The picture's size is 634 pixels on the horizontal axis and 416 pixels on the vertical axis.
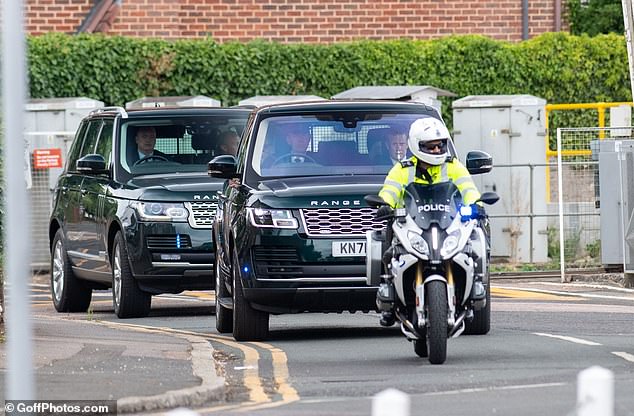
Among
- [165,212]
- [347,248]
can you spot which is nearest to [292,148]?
[347,248]

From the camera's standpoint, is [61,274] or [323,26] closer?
[61,274]

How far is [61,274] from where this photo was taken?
59.5 feet

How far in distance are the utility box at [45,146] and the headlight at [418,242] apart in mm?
11970

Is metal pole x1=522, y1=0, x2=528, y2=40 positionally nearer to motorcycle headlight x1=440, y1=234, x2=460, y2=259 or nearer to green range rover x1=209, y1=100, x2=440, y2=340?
green range rover x1=209, y1=100, x2=440, y2=340

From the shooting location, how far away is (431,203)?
38.9ft

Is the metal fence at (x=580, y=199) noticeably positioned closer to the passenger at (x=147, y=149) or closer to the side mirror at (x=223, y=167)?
the passenger at (x=147, y=149)

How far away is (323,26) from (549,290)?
31.8 feet

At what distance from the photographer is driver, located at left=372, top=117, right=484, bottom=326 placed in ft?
38.9

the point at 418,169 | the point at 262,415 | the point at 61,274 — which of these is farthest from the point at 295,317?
the point at 262,415

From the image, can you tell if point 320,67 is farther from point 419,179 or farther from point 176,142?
point 419,179

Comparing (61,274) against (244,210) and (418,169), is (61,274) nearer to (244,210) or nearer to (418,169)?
(244,210)

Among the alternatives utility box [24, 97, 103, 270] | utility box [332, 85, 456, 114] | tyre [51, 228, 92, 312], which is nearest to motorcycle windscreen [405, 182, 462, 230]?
tyre [51, 228, 92, 312]

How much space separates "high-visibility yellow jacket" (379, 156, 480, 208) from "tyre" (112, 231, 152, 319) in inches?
186

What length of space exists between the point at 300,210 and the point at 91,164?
399 cm
